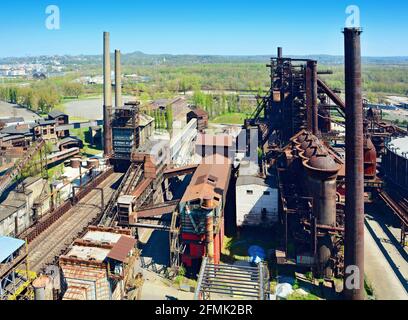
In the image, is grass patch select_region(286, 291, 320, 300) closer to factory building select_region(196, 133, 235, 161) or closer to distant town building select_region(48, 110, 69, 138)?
factory building select_region(196, 133, 235, 161)

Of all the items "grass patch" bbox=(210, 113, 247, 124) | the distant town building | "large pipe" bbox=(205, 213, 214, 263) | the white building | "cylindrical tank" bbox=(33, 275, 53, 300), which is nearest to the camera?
"cylindrical tank" bbox=(33, 275, 53, 300)

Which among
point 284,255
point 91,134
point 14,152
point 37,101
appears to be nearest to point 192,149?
point 91,134

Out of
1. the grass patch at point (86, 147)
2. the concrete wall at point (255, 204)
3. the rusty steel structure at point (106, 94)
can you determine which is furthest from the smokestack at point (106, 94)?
the concrete wall at point (255, 204)

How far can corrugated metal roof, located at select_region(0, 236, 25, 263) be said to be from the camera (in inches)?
580

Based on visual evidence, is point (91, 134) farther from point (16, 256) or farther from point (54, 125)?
point (16, 256)

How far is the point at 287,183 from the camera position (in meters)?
24.2

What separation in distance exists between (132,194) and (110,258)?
841cm

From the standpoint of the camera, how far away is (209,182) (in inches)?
911

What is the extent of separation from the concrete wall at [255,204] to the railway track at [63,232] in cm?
841

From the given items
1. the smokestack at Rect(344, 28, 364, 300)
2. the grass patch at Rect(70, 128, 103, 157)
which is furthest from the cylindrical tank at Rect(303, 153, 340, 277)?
the grass patch at Rect(70, 128, 103, 157)

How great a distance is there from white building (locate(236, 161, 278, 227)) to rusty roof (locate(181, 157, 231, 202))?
50.2 inches

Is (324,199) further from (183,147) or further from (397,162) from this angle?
(183,147)

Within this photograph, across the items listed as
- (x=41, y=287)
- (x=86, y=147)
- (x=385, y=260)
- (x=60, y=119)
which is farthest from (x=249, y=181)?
(x=60, y=119)

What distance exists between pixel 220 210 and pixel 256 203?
3244 mm
